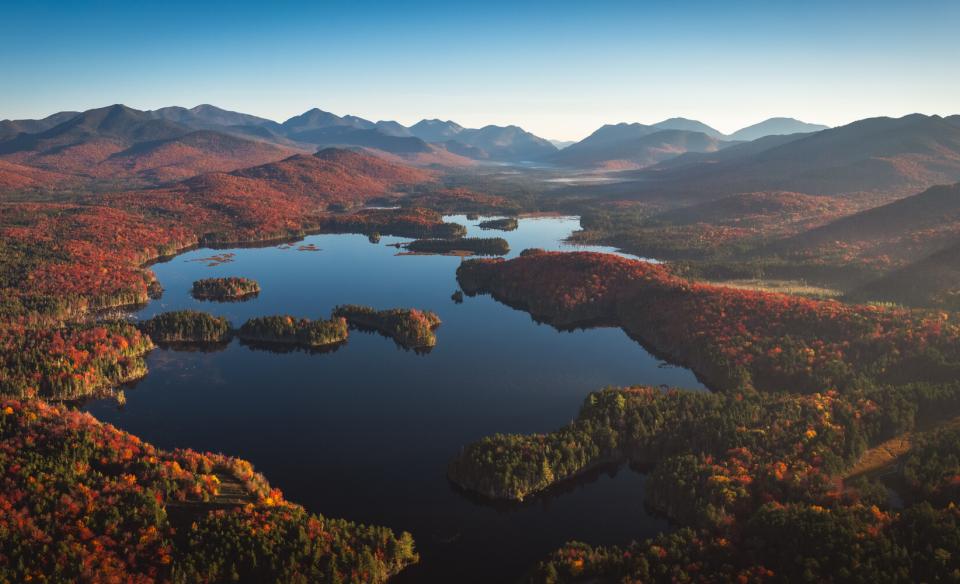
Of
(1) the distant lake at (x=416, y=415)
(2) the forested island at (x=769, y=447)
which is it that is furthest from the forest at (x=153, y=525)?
(2) the forested island at (x=769, y=447)

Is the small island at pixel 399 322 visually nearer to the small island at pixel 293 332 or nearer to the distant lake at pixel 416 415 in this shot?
the distant lake at pixel 416 415

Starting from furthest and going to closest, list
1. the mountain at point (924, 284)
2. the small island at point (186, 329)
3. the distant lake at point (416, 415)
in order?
the mountain at point (924, 284) < the small island at point (186, 329) < the distant lake at point (416, 415)

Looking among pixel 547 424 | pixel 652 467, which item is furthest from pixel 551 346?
→ pixel 652 467

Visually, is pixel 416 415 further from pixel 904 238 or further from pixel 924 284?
pixel 904 238

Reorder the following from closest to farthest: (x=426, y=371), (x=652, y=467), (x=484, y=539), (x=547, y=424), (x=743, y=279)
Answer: (x=484, y=539) < (x=652, y=467) < (x=547, y=424) < (x=426, y=371) < (x=743, y=279)

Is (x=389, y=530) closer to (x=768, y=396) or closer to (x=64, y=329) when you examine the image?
(x=768, y=396)

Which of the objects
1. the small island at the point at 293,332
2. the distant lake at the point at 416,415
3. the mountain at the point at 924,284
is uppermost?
→ the mountain at the point at 924,284
